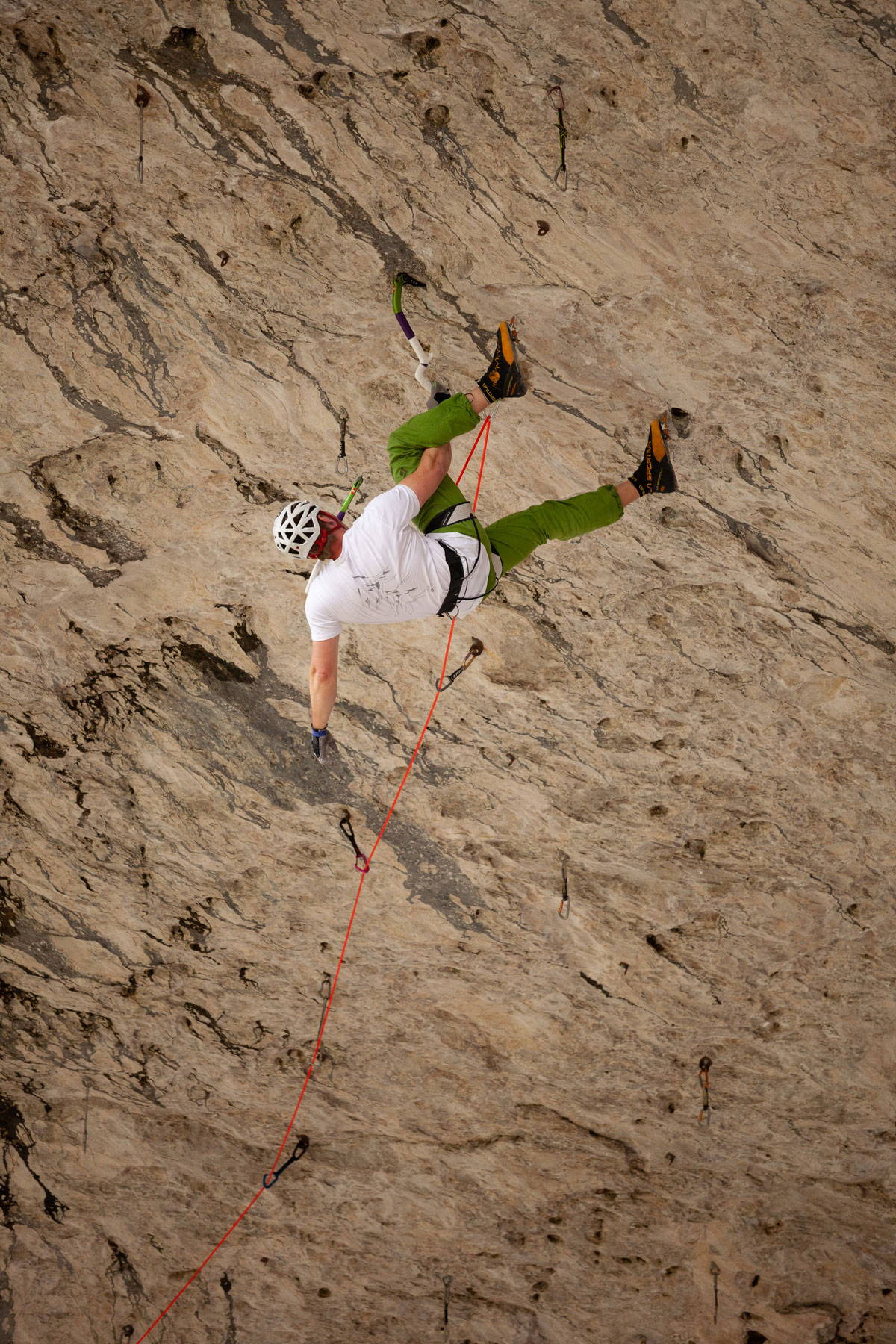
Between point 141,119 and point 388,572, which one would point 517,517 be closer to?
point 388,572

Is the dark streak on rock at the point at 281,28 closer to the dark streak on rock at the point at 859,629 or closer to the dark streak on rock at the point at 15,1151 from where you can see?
the dark streak on rock at the point at 859,629

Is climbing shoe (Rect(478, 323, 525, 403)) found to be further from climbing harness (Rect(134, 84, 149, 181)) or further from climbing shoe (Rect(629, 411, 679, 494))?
climbing harness (Rect(134, 84, 149, 181))

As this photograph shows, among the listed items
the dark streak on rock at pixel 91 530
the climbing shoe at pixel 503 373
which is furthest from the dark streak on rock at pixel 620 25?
the dark streak on rock at pixel 91 530

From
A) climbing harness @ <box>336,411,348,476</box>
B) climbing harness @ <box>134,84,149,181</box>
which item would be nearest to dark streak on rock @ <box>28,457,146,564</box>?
climbing harness @ <box>336,411,348,476</box>

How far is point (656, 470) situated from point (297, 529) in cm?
157

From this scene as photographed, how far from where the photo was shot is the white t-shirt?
416 cm

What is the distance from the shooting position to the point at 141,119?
4953mm

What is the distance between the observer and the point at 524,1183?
6957 millimetres

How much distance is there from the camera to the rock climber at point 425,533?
4.13 m

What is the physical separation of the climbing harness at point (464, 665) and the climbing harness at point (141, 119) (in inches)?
111

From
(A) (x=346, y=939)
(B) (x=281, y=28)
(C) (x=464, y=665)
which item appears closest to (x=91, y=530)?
(C) (x=464, y=665)

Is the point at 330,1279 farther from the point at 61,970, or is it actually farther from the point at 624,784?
the point at 624,784

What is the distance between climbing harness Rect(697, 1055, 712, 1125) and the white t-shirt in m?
3.65

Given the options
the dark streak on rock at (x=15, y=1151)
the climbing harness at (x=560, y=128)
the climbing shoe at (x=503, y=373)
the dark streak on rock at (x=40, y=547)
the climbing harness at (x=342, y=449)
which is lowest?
the dark streak on rock at (x=15, y=1151)
